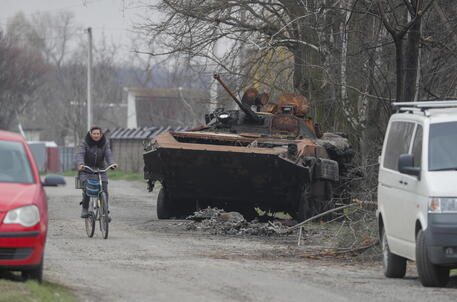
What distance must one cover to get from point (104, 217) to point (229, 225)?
2974mm

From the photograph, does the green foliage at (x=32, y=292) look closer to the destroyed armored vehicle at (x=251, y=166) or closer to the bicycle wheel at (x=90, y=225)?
the bicycle wheel at (x=90, y=225)

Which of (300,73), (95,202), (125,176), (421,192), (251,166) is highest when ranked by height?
(300,73)

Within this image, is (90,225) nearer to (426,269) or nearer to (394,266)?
(394,266)

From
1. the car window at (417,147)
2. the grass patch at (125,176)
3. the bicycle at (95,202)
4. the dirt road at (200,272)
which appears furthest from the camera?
the grass patch at (125,176)

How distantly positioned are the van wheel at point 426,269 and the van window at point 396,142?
4.63ft

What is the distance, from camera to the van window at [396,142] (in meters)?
12.7

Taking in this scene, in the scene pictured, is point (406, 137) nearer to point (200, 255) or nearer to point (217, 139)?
point (200, 255)

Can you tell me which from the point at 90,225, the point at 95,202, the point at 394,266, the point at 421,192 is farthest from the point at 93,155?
the point at 421,192

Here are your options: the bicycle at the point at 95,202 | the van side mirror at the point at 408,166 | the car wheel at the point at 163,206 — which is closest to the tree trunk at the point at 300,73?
the car wheel at the point at 163,206

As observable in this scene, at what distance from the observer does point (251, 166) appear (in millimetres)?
19203

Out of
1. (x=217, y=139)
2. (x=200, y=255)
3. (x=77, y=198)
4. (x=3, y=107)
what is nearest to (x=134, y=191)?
(x=77, y=198)

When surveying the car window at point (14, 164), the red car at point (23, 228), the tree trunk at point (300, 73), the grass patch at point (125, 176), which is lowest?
the grass patch at point (125, 176)

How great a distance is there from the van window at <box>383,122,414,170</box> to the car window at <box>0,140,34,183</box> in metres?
3.88

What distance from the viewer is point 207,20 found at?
81.4ft
